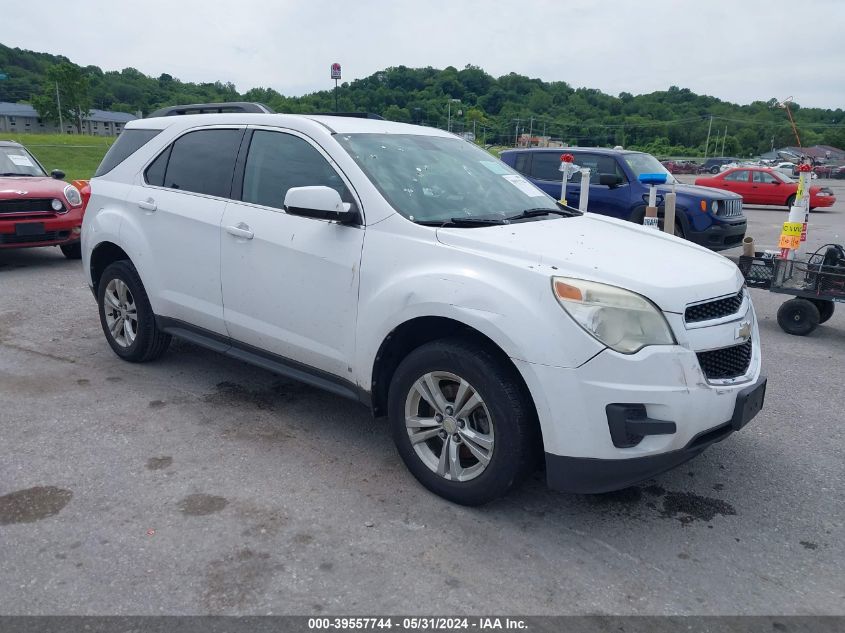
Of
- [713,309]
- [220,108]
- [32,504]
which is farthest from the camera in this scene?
[220,108]

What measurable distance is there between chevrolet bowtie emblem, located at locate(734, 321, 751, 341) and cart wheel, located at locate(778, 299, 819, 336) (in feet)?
12.7

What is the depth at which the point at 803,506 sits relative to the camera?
336cm

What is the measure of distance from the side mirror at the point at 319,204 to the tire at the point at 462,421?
821 millimetres

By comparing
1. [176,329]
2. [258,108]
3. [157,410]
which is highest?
[258,108]

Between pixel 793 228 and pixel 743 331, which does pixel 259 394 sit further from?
pixel 793 228

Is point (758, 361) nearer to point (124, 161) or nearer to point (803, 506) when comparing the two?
point (803, 506)

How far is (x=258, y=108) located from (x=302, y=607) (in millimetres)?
3629

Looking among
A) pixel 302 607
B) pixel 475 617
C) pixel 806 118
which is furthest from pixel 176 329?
pixel 806 118

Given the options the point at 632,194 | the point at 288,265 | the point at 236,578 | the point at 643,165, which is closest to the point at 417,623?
the point at 236,578

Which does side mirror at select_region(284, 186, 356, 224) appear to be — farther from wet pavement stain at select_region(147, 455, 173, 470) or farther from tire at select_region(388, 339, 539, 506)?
wet pavement stain at select_region(147, 455, 173, 470)

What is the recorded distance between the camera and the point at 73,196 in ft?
30.4

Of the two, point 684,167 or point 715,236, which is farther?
point 684,167

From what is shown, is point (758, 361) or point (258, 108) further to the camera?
point (258, 108)

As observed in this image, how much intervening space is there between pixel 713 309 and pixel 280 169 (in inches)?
98.7
